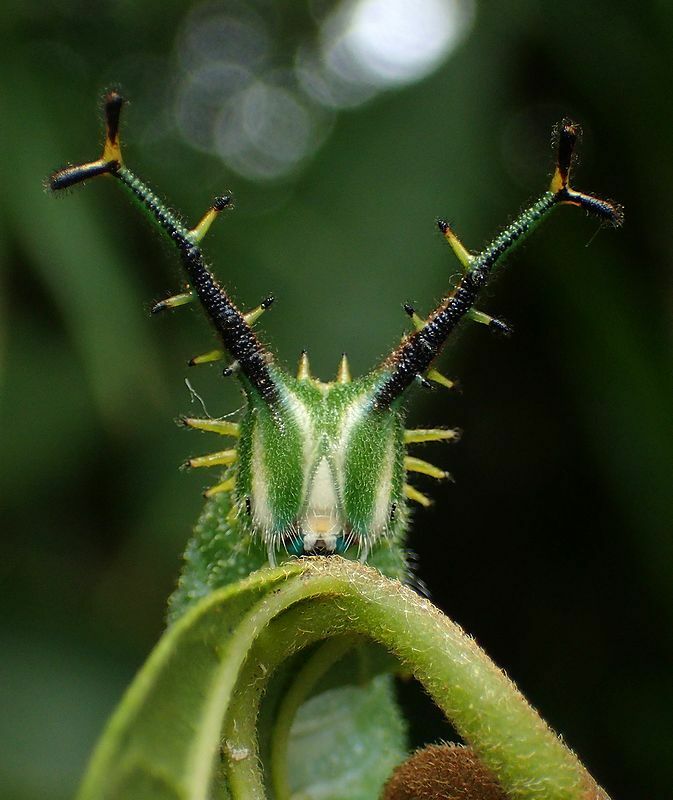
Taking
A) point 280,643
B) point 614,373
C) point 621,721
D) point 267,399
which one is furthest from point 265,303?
point 621,721

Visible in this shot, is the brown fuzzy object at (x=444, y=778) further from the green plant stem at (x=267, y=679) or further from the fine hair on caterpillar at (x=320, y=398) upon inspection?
the fine hair on caterpillar at (x=320, y=398)

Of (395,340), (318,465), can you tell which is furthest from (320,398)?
(395,340)

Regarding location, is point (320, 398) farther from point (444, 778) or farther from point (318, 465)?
point (444, 778)

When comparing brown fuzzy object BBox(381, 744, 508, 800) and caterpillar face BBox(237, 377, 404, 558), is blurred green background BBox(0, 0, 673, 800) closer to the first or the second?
caterpillar face BBox(237, 377, 404, 558)

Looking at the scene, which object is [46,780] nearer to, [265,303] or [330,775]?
[330,775]

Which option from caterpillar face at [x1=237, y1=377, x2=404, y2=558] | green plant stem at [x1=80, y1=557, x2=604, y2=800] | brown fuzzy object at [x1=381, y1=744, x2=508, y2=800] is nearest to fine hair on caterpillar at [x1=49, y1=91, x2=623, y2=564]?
caterpillar face at [x1=237, y1=377, x2=404, y2=558]

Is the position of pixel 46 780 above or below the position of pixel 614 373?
below
